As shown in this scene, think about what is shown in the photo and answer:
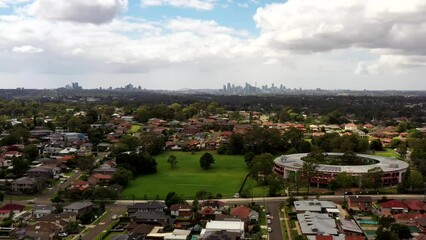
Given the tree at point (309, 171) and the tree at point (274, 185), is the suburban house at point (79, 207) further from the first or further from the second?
the tree at point (309, 171)

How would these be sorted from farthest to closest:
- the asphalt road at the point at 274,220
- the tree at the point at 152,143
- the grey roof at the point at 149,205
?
the tree at the point at 152,143 → the grey roof at the point at 149,205 → the asphalt road at the point at 274,220

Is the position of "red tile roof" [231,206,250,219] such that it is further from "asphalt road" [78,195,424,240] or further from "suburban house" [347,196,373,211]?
"suburban house" [347,196,373,211]

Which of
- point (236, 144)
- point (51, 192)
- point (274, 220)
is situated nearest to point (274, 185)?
point (274, 220)

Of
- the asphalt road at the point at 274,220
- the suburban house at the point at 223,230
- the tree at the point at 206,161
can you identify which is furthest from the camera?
the tree at the point at 206,161

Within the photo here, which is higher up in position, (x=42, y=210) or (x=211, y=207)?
(x=211, y=207)

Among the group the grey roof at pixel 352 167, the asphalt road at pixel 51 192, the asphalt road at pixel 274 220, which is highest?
the grey roof at pixel 352 167

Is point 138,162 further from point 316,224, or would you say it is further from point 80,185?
point 316,224

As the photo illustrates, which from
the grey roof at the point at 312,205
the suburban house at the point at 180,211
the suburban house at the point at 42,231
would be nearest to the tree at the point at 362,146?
the grey roof at the point at 312,205
